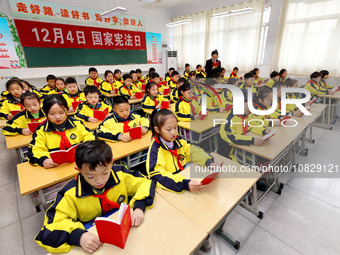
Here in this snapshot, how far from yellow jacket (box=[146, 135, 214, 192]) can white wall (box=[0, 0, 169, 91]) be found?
18.6 ft

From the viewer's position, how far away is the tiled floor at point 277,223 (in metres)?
1.47

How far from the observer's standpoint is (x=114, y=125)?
2111mm

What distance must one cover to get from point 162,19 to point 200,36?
1932 mm

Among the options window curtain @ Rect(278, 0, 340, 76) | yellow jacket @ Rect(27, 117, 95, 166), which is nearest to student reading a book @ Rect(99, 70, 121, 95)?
yellow jacket @ Rect(27, 117, 95, 166)

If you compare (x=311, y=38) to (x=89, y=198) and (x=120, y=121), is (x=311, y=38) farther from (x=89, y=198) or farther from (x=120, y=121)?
(x=89, y=198)

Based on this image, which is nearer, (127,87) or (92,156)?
(92,156)

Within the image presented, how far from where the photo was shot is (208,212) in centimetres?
97

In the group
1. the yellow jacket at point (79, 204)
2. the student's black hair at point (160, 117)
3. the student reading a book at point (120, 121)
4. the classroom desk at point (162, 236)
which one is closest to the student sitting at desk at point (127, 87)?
the student reading a book at point (120, 121)

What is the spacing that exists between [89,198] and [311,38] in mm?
6067

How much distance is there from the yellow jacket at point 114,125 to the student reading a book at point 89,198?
2.79ft

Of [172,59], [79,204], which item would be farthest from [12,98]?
[172,59]

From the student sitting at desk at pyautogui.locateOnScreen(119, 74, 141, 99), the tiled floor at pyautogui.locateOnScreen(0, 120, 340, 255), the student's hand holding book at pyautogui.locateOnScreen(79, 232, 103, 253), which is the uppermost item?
the student sitting at desk at pyautogui.locateOnScreen(119, 74, 141, 99)

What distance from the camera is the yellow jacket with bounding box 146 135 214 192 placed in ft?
3.72

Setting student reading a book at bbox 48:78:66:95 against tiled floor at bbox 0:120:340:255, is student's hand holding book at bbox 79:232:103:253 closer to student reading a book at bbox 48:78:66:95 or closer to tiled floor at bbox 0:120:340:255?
tiled floor at bbox 0:120:340:255
